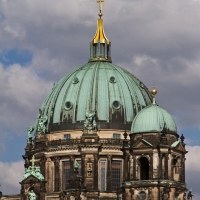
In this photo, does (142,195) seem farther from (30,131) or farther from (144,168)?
(30,131)

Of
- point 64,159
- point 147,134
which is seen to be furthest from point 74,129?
point 147,134

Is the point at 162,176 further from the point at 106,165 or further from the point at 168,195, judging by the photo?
the point at 106,165

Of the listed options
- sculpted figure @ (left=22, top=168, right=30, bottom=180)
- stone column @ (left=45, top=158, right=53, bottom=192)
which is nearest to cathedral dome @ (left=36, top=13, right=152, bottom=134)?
stone column @ (left=45, top=158, right=53, bottom=192)

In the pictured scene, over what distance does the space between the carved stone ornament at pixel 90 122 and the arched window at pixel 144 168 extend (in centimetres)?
1148

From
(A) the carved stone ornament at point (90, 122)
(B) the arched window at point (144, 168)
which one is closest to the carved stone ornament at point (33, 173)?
(A) the carved stone ornament at point (90, 122)

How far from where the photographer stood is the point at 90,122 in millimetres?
149000

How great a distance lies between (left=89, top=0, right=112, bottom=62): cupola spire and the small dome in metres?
19.5

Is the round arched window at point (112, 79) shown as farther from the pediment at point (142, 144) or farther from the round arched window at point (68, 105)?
the pediment at point (142, 144)

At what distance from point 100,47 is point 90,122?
577 inches

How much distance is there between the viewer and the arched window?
459 feet

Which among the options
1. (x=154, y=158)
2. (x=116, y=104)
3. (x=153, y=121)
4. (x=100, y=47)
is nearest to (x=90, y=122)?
(x=116, y=104)

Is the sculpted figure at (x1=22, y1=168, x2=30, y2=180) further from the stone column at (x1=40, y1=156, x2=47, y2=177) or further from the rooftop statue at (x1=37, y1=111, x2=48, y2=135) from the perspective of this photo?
the rooftop statue at (x1=37, y1=111, x2=48, y2=135)

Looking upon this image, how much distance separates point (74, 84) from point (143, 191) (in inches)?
896

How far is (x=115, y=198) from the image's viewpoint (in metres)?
148
